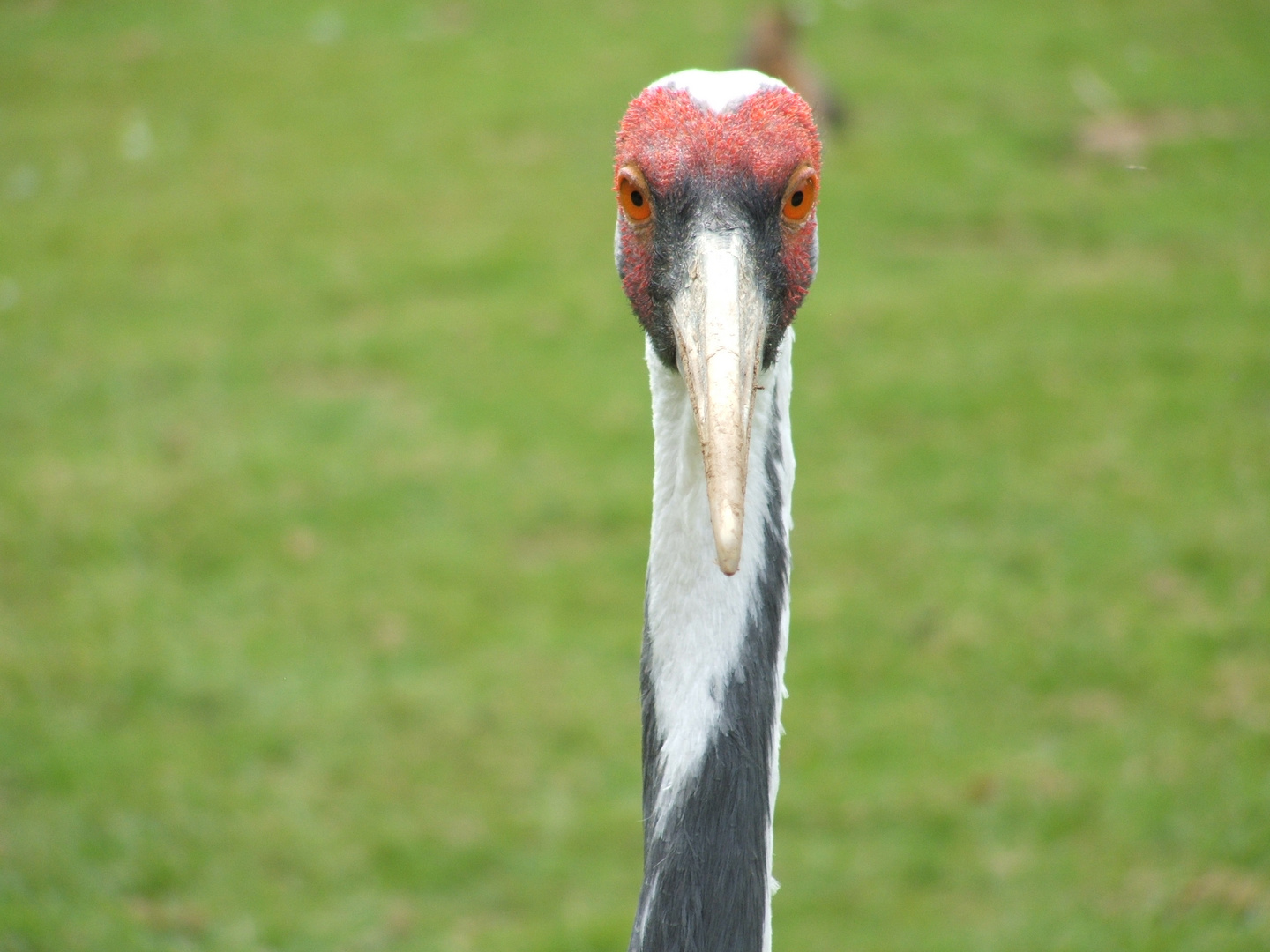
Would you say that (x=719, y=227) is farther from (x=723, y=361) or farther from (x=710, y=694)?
(x=710, y=694)

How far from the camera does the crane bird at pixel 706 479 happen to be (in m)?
2.12

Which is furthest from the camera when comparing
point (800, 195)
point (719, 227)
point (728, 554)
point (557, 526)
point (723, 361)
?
point (557, 526)

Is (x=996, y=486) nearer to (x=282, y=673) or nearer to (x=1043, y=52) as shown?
(x=282, y=673)

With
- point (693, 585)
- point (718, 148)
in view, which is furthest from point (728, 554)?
point (718, 148)

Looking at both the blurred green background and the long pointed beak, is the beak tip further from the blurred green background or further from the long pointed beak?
the blurred green background

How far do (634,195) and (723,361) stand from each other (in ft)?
1.30

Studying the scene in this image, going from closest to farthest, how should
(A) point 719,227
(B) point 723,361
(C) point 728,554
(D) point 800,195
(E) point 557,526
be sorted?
(C) point 728,554, (B) point 723,361, (A) point 719,227, (D) point 800,195, (E) point 557,526

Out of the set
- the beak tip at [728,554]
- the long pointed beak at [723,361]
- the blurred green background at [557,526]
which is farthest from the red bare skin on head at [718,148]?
the blurred green background at [557,526]

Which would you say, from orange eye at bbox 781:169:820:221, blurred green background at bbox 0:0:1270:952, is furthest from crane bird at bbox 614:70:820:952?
blurred green background at bbox 0:0:1270:952

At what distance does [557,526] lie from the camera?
6270 millimetres

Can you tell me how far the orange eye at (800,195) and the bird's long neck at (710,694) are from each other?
0.24 metres

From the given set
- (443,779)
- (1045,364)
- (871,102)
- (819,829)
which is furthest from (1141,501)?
(871,102)

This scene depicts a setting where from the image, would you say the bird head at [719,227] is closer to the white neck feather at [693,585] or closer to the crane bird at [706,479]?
the crane bird at [706,479]

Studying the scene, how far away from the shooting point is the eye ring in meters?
2.19
